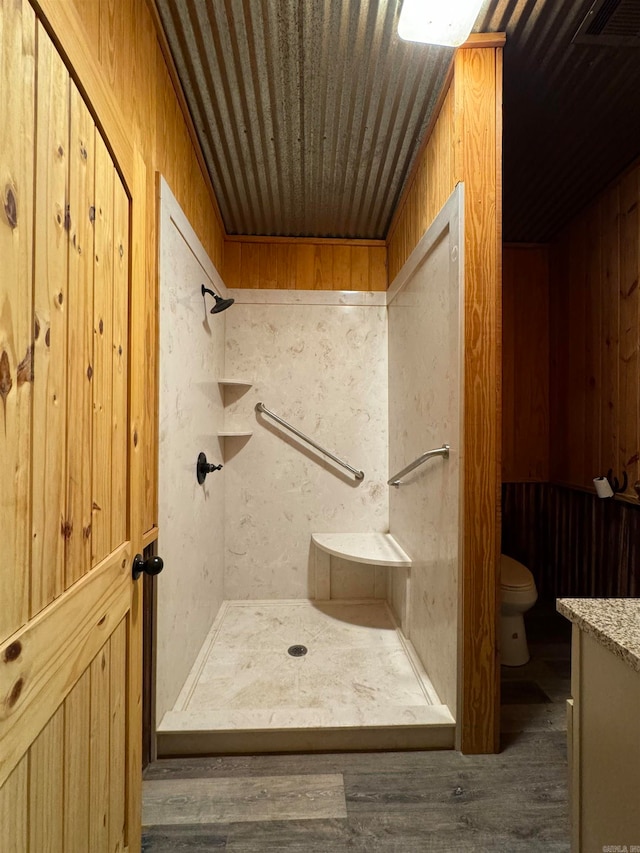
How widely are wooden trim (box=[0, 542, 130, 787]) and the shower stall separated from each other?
560 mm

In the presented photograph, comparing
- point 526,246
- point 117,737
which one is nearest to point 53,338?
point 117,737

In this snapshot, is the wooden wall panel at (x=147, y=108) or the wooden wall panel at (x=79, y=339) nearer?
the wooden wall panel at (x=79, y=339)

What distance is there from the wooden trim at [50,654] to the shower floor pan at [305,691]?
2.87 ft

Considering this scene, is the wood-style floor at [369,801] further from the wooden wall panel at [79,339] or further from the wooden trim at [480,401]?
the wooden wall panel at [79,339]

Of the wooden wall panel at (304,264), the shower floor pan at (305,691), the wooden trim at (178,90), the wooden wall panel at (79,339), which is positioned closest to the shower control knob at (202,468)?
the shower floor pan at (305,691)

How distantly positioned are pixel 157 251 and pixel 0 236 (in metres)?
0.86

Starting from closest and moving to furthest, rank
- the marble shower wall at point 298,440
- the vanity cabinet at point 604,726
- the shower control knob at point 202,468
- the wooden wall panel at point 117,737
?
the vanity cabinet at point 604,726, the wooden wall panel at point 117,737, the shower control knob at point 202,468, the marble shower wall at point 298,440

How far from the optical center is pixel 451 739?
1.33 meters

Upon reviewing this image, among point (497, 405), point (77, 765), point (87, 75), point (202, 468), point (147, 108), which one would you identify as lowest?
point (77, 765)

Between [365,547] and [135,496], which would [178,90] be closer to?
[135,496]

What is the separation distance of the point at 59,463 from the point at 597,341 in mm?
2657

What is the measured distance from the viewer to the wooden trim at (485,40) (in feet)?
4.03

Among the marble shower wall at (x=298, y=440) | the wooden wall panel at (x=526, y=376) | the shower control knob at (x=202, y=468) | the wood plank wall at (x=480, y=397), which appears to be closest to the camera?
the wood plank wall at (x=480, y=397)

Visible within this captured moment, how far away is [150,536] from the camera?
45.6 inches
